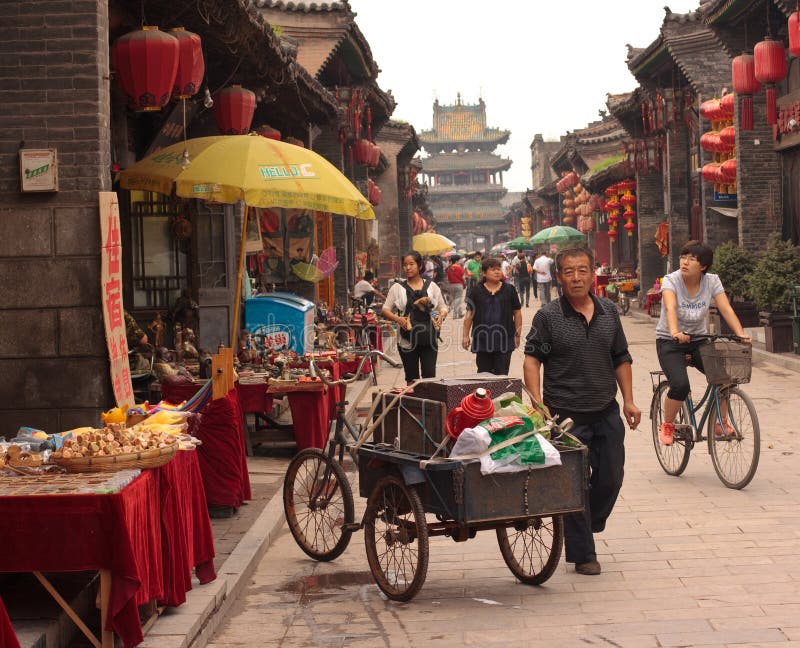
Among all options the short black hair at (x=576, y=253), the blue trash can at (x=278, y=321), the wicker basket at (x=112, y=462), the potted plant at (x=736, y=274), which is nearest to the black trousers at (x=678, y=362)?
the short black hair at (x=576, y=253)

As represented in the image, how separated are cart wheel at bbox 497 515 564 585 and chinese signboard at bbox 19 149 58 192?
350cm

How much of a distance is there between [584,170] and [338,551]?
146ft

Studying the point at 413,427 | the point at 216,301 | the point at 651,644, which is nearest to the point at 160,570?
the point at 413,427

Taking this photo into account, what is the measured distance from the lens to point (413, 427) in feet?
20.6

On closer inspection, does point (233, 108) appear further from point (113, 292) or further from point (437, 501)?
point (437, 501)

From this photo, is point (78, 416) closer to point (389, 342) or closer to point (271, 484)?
point (271, 484)

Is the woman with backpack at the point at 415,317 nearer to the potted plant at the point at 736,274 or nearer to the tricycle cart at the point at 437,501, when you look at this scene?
the tricycle cart at the point at 437,501

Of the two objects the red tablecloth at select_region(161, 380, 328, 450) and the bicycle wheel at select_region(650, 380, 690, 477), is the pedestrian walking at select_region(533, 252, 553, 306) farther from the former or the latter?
the bicycle wheel at select_region(650, 380, 690, 477)

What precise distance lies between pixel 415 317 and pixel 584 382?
18.2ft

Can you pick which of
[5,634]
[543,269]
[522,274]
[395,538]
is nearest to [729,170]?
[543,269]

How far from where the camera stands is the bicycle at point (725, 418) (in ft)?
28.1

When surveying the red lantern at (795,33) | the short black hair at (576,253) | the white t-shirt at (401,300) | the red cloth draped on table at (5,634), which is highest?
the red lantern at (795,33)

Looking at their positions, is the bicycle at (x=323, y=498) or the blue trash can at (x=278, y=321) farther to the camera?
the blue trash can at (x=278, y=321)

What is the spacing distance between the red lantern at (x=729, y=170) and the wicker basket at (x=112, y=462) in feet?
61.9
